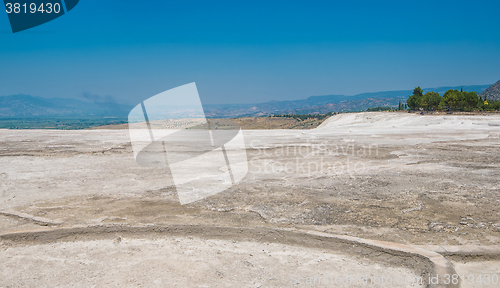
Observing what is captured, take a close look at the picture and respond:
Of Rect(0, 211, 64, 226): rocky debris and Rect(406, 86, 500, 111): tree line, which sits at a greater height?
Rect(406, 86, 500, 111): tree line

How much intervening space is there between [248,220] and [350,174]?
5484 mm

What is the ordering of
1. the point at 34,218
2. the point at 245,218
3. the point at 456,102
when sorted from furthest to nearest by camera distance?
the point at 456,102 → the point at 245,218 → the point at 34,218

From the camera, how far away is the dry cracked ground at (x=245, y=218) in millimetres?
4992

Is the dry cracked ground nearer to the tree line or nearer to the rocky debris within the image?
the rocky debris

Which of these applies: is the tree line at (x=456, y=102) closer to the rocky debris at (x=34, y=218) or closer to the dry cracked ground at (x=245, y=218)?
the dry cracked ground at (x=245, y=218)

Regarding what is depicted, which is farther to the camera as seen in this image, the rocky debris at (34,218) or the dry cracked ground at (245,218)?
the rocky debris at (34,218)

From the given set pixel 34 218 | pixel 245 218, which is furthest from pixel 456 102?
pixel 34 218

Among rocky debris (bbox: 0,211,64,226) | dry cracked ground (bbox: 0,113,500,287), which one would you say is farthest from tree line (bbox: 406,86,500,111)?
rocky debris (bbox: 0,211,64,226)

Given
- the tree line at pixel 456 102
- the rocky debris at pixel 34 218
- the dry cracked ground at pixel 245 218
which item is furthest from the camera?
the tree line at pixel 456 102

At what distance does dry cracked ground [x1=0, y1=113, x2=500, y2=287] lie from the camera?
4.99 meters

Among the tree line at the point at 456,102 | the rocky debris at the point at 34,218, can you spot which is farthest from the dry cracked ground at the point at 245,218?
the tree line at the point at 456,102

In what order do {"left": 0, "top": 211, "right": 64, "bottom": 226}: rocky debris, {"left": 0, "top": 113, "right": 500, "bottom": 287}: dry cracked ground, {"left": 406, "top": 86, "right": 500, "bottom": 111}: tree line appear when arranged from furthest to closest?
1. {"left": 406, "top": 86, "right": 500, "bottom": 111}: tree line
2. {"left": 0, "top": 211, "right": 64, "bottom": 226}: rocky debris
3. {"left": 0, "top": 113, "right": 500, "bottom": 287}: dry cracked ground

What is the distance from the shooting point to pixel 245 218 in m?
7.03

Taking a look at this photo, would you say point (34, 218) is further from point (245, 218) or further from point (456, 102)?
point (456, 102)
